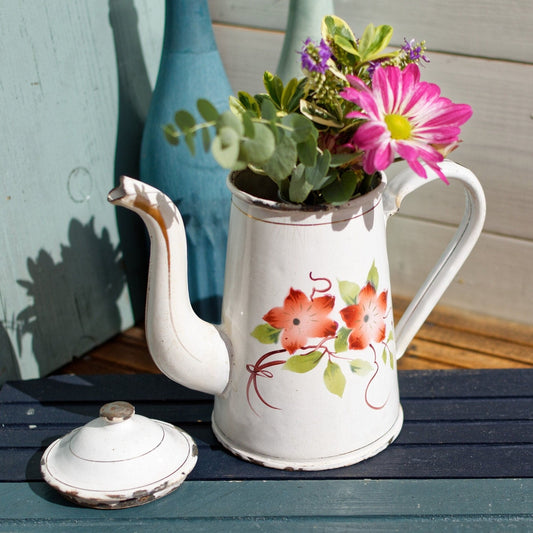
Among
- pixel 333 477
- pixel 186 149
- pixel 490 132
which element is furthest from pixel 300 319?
pixel 490 132

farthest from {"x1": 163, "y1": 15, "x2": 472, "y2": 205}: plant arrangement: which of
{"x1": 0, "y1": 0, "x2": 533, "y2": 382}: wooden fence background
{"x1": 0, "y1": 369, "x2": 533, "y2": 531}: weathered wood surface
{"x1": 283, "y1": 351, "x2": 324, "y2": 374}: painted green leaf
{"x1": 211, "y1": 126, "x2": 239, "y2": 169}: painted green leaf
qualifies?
{"x1": 0, "y1": 0, "x2": 533, "y2": 382}: wooden fence background

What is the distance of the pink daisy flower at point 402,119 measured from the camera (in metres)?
0.52

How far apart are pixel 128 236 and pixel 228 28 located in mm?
296

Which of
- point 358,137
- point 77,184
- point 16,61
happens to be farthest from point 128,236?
point 358,137

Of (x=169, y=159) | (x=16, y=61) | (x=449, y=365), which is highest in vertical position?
(x=16, y=61)

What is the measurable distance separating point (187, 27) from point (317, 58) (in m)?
0.37

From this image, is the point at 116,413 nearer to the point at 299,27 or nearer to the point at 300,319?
the point at 300,319

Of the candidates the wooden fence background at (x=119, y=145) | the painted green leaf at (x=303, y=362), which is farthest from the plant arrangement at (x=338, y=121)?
the wooden fence background at (x=119, y=145)

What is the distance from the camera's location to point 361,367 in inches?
24.7

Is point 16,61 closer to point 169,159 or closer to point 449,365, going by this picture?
point 169,159

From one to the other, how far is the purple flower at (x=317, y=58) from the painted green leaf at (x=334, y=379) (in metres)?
0.22

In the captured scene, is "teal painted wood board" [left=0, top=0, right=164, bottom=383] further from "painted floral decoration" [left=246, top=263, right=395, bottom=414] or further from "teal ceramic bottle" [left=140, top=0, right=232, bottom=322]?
"painted floral decoration" [left=246, top=263, right=395, bottom=414]

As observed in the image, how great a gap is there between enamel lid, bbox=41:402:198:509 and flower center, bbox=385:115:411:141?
287mm

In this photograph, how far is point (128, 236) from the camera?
3.24ft
